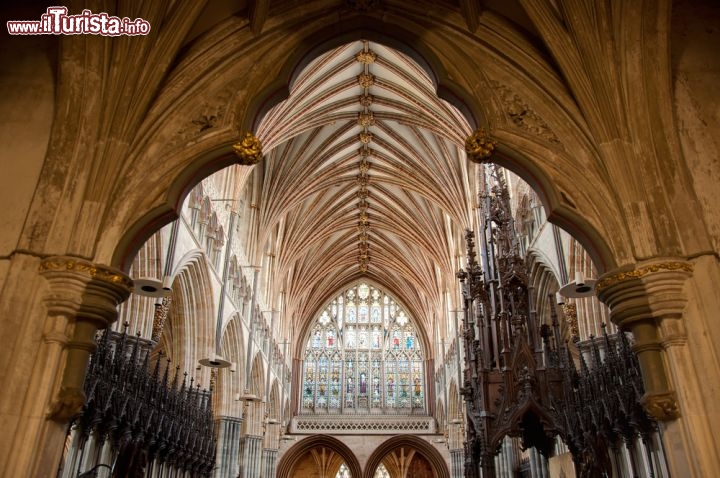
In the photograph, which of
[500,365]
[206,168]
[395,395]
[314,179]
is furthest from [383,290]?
[206,168]

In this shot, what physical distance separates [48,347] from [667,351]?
17.7ft

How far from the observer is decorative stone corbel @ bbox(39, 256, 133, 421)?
5.41 m

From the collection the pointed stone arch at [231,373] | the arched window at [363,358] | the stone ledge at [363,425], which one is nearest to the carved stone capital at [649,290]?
the pointed stone arch at [231,373]

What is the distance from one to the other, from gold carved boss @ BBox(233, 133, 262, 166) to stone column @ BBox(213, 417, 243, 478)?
38.9 ft

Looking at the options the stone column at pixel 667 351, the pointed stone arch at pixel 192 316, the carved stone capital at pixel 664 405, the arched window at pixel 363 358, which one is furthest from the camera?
the arched window at pixel 363 358

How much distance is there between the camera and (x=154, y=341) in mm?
11547

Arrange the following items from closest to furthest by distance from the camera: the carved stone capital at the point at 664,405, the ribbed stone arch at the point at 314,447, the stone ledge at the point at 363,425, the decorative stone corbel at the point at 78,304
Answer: the carved stone capital at the point at 664,405
the decorative stone corbel at the point at 78,304
the ribbed stone arch at the point at 314,447
the stone ledge at the point at 363,425

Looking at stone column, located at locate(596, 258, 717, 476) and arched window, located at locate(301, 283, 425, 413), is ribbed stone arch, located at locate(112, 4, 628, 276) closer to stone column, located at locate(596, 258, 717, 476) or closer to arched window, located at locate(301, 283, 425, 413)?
stone column, located at locate(596, 258, 717, 476)

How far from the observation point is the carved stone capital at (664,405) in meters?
5.16

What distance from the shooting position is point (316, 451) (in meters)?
30.4

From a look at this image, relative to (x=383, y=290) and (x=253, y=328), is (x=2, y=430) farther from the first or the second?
(x=383, y=290)

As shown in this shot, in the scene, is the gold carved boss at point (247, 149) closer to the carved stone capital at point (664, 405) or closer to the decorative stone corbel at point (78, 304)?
the decorative stone corbel at point (78, 304)

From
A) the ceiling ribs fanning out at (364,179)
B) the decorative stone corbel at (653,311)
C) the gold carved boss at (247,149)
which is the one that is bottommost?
the decorative stone corbel at (653,311)

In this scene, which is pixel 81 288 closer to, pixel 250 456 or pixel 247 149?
pixel 247 149
